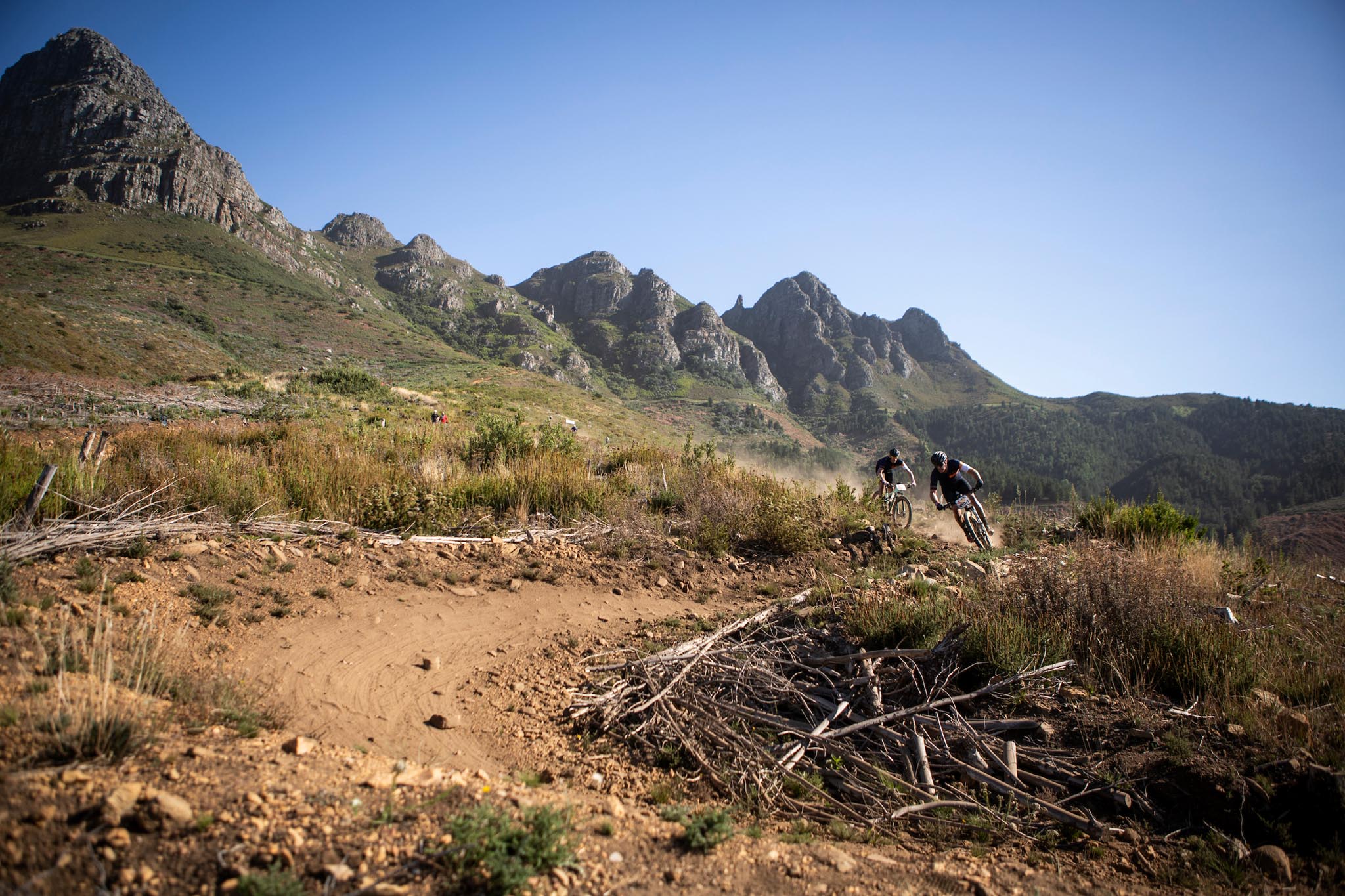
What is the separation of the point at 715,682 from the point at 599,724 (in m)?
1.04

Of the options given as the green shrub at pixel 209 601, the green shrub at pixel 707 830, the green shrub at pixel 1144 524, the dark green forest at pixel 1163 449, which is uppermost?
the dark green forest at pixel 1163 449

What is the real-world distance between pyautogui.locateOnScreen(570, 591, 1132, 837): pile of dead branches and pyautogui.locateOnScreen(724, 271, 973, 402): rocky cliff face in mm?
138411

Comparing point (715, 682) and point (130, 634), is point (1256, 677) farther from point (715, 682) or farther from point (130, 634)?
point (130, 634)

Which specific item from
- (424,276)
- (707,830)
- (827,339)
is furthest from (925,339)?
(707,830)

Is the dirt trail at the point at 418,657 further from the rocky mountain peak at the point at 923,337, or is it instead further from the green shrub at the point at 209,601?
the rocky mountain peak at the point at 923,337

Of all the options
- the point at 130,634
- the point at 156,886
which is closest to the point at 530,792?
the point at 156,886

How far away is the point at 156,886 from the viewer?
1.92 m

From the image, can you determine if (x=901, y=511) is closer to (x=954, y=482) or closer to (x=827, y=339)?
(x=954, y=482)

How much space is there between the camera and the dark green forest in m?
58.3

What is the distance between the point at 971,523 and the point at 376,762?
32.2ft

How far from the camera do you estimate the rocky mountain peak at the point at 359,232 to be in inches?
5674

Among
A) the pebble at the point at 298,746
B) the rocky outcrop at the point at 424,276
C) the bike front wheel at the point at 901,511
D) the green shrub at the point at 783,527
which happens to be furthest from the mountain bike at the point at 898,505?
the rocky outcrop at the point at 424,276

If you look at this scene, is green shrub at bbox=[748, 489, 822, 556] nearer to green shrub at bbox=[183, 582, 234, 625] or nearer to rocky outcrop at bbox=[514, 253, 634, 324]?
green shrub at bbox=[183, 582, 234, 625]

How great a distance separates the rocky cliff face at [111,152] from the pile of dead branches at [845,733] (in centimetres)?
10958
